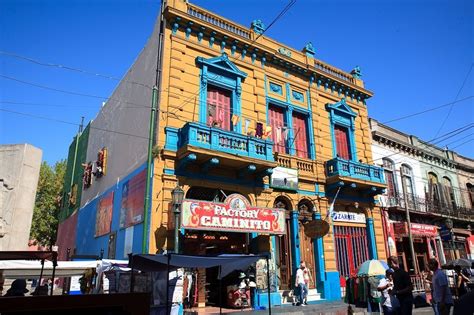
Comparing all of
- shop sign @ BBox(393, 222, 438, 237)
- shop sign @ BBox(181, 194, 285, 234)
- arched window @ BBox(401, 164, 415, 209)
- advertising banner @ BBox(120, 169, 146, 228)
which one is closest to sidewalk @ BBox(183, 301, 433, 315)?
shop sign @ BBox(181, 194, 285, 234)

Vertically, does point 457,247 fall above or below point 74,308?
above

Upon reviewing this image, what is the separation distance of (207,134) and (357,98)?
1196cm

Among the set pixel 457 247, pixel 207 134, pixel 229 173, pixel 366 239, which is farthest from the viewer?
pixel 457 247

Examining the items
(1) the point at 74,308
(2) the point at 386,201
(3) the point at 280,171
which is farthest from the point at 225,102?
(1) the point at 74,308

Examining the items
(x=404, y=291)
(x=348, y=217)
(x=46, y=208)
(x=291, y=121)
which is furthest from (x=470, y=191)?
(x=46, y=208)

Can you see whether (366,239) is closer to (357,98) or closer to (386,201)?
(386,201)

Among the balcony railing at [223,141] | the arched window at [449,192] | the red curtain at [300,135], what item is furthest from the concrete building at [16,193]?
the arched window at [449,192]

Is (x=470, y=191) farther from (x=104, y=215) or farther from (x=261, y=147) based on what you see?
(x=104, y=215)

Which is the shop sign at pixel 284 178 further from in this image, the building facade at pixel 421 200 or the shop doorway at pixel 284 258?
the building facade at pixel 421 200

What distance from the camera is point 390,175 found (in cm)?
2256

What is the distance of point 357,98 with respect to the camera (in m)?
21.4

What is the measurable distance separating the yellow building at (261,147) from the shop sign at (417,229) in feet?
6.51

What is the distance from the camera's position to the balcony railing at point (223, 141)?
13133mm

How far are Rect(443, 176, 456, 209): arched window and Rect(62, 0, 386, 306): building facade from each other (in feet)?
34.4
